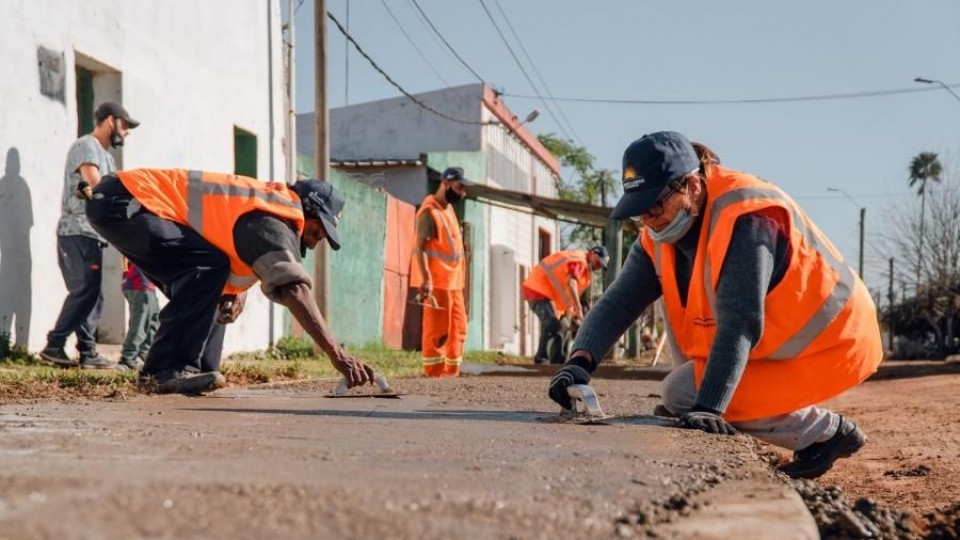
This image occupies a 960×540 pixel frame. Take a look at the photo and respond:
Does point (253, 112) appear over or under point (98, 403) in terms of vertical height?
over

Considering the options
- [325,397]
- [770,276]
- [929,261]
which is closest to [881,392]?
[325,397]

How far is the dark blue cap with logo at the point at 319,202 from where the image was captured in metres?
5.24

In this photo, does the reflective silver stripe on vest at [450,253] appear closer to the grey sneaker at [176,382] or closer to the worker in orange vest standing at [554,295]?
the grey sneaker at [176,382]

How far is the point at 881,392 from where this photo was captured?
40.5 feet

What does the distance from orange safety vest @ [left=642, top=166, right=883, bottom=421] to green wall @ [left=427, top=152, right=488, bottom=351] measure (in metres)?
18.4

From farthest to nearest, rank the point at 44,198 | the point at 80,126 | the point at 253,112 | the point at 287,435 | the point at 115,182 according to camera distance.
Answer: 1. the point at 253,112
2. the point at 80,126
3. the point at 44,198
4. the point at 115,182
5. the point at 287,435

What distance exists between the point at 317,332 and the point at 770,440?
188 cm

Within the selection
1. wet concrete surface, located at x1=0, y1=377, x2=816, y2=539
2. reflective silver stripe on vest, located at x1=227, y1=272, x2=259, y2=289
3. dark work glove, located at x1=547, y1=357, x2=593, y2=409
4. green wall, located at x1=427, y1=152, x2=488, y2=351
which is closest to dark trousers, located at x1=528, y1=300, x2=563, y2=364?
green wall, located at x1=427, y1=152, x2=488, y2=351

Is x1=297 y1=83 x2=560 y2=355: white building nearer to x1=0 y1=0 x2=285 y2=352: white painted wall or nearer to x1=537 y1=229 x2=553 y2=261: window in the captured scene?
x1=537 y1=229 x2=553 y2=261: window

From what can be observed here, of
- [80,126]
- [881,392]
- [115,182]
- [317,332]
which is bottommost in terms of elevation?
[881,392]

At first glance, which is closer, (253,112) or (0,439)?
(0,439)

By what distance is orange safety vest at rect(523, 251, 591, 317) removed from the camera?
13953mm

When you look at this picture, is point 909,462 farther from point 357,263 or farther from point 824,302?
point 357,263

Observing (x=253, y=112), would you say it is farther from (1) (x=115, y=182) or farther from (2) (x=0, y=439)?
(2) (x=0, y=439)
